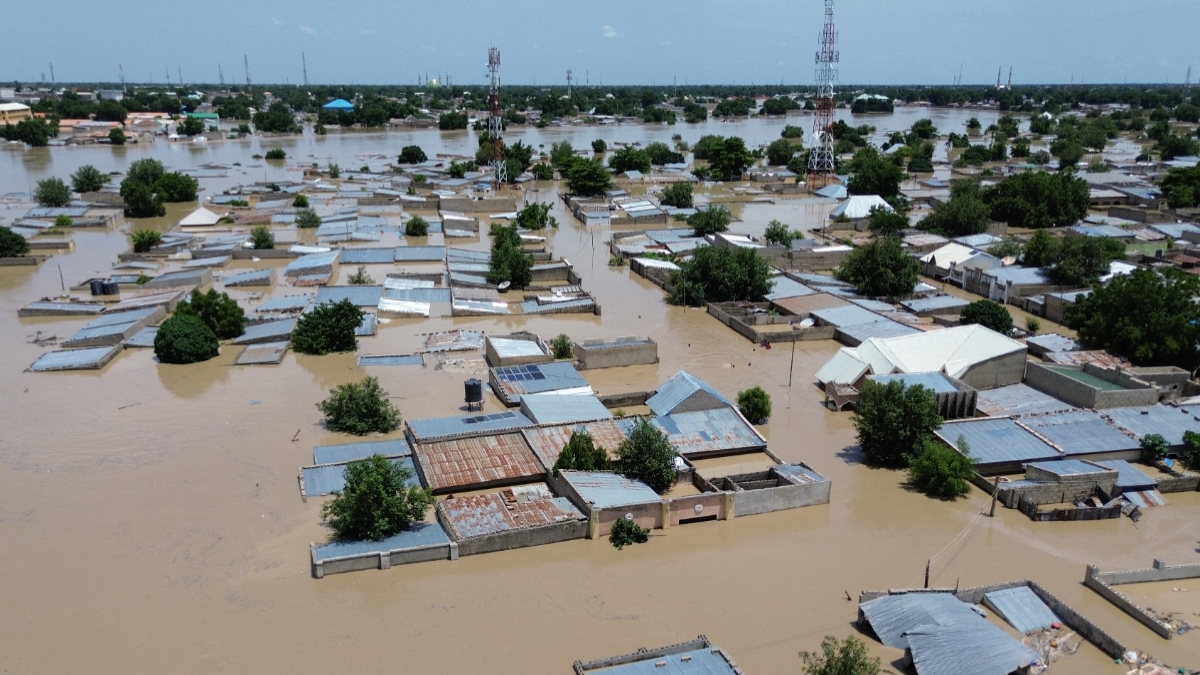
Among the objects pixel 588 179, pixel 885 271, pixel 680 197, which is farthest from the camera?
pixel 588 179

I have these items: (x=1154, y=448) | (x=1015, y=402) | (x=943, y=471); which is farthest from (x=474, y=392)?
(x=1154, y=448)

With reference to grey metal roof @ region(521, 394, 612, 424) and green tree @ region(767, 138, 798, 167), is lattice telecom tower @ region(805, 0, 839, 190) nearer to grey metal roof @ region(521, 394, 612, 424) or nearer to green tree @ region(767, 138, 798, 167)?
green tree @ region(767, 138, 798, 167)

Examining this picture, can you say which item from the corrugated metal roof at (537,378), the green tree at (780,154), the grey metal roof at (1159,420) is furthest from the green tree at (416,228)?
the green tree at (780,154)

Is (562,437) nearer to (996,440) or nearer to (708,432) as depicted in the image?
(708,432)

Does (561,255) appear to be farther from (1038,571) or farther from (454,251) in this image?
(1038,571)

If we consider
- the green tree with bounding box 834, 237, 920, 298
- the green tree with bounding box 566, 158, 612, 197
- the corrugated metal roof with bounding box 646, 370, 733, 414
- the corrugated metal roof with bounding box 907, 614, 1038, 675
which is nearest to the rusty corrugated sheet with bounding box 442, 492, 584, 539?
the corrugated metal roof with bounding box 646, 370, 733, 414

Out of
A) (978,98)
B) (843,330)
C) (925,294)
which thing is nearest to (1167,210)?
(925,294)
